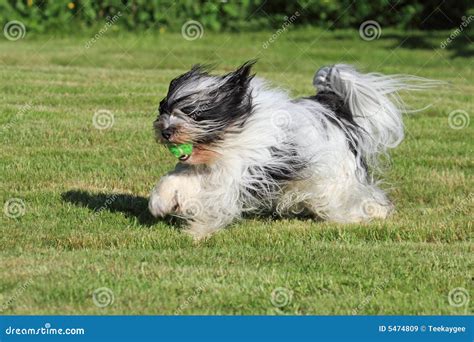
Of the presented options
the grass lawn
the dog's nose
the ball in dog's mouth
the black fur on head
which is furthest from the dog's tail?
the dog's nose

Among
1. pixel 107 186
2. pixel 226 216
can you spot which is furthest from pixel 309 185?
pixel 107 186

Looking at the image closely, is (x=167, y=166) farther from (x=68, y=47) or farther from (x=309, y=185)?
(x=68, y=47)

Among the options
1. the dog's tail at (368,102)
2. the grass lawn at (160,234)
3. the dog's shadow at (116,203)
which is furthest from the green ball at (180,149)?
the dog's tail at (368,102)

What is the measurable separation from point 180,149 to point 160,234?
72 cm

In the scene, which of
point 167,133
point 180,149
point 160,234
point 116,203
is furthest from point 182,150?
point 116,203

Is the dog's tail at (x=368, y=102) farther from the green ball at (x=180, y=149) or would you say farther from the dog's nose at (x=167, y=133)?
the dog's nose at (x=167, y=133)

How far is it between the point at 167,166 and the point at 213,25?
39.3 ft

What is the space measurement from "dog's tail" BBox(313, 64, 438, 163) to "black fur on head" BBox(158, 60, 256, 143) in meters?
0.99

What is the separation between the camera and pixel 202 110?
7336 millimetres

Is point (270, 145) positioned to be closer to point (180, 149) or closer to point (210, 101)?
point (210, 101)

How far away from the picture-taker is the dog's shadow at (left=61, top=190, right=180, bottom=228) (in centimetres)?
817

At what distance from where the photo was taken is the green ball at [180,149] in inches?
287

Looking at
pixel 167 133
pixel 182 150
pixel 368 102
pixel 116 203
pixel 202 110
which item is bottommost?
pixel 116 203

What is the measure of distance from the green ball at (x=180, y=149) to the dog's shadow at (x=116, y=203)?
32.9 inches
